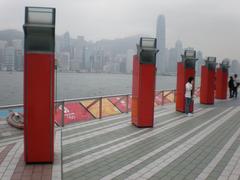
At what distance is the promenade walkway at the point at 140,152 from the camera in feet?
20.6

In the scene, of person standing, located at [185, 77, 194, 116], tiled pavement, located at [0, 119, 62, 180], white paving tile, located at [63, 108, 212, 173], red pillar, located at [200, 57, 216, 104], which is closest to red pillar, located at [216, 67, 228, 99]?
red pillar, located at [200, 57, 216, 104]

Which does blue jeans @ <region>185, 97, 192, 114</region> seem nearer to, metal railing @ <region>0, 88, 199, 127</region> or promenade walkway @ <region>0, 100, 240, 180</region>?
promenade walkway @ <region>0, 100, 240, 180</region>

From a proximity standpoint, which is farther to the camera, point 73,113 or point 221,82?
point 221,82

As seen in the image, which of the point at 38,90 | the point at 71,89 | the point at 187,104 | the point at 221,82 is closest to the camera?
the point at 38,90

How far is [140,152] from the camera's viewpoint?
7801 mm

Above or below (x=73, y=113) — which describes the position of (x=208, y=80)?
above

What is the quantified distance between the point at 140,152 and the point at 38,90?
2.81 meters

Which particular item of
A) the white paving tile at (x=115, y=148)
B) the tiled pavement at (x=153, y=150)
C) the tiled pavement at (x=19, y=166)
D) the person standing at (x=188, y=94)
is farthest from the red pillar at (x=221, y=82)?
the tiled pavement at (x=19, y=166)

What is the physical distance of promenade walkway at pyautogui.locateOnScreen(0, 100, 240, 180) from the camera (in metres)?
6.29

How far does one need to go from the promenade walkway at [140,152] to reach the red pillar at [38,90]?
1.24ft

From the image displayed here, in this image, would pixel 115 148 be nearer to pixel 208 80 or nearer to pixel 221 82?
pixel 208 80

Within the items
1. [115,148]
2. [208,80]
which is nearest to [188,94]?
[208,80]

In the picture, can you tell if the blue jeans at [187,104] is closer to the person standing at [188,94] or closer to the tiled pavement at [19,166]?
the person standing at [188,94]

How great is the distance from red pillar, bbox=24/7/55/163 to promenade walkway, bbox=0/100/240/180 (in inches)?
14.9
